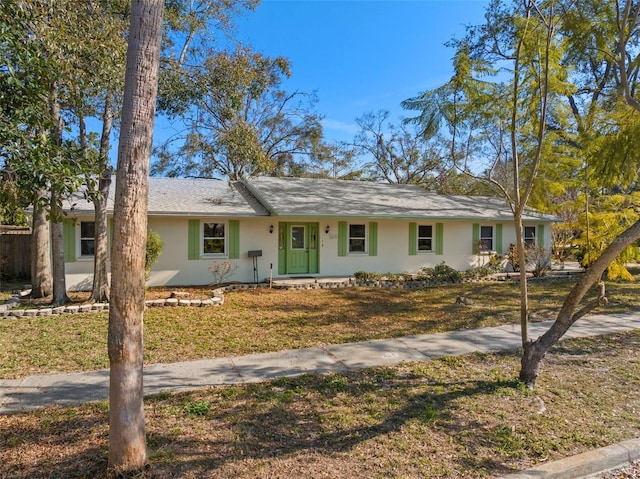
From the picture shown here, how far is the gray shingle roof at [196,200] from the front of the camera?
1145 cm

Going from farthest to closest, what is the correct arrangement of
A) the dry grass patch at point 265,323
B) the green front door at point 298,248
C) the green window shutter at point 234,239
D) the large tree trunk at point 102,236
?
1. the green front door at point 298,248
2. the green window shutter at point 234,239
3. the large tree trunk at point 102,236
4. the dry grass patch at point 265,323

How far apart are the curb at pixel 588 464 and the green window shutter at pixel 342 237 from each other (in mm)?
10772

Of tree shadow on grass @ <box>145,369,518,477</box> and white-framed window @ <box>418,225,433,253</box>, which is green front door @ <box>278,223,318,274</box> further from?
tree shadow on grass @ <box>145,369,518,477</box>

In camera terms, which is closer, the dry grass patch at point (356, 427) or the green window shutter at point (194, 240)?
the dry grass patch at point (356, 427)

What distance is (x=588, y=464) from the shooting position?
3168 mm

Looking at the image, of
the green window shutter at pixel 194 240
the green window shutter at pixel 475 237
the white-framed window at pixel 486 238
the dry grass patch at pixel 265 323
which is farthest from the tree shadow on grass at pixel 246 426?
the white-framed window at pixel 486 238

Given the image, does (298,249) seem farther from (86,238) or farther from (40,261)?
(40,261)

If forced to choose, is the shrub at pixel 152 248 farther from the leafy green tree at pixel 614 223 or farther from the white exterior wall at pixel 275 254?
the leafy green tree at pixel 614 223

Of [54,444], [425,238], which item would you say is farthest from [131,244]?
[425,238]

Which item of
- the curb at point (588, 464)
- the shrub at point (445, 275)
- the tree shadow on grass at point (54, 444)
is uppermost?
the shrub at point (445, 275)

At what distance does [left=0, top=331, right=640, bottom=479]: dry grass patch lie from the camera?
2.99 m

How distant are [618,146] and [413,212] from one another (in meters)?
8.43

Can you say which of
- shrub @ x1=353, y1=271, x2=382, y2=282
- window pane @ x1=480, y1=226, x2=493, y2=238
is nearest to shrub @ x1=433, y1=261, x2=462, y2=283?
shrub @ x1=353, y1=271, x2=382, y2=282

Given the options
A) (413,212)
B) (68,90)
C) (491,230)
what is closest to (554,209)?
(491,230)
